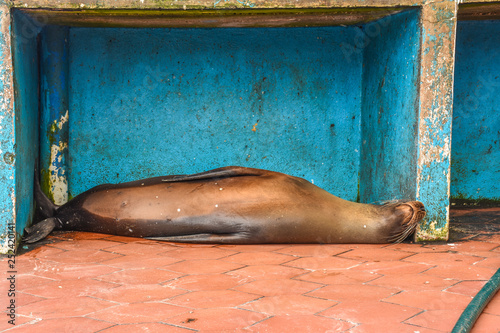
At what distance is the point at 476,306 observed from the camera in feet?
8.89

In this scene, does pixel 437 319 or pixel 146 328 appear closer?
pixel 146 328

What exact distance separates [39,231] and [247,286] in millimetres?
2023

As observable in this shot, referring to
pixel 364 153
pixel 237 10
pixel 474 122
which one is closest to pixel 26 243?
pixel 237 10

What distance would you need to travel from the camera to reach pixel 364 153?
5633 mm

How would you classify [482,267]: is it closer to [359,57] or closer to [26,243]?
[359,57]

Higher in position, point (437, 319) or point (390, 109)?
point (390, 109)

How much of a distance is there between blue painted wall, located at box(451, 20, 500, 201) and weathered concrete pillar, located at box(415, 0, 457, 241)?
151 cm

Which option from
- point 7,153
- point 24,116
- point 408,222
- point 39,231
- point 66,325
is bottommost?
point 66,325

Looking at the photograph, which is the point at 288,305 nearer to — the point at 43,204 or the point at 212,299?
the point at 212,299

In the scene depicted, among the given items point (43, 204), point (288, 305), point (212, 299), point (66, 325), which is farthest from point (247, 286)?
point (43, 204)

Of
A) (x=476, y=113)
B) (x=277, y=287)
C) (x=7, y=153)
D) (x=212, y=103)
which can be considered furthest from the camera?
(x=476, y=113)

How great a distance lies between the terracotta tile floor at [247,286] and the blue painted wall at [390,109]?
0.75 m

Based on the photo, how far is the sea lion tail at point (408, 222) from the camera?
14.3 feet

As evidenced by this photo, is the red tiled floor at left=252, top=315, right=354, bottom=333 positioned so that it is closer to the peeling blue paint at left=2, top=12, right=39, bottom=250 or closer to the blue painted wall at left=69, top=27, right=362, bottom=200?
the peeling blue paint at left=2, top=12, right=39, bottom=250
